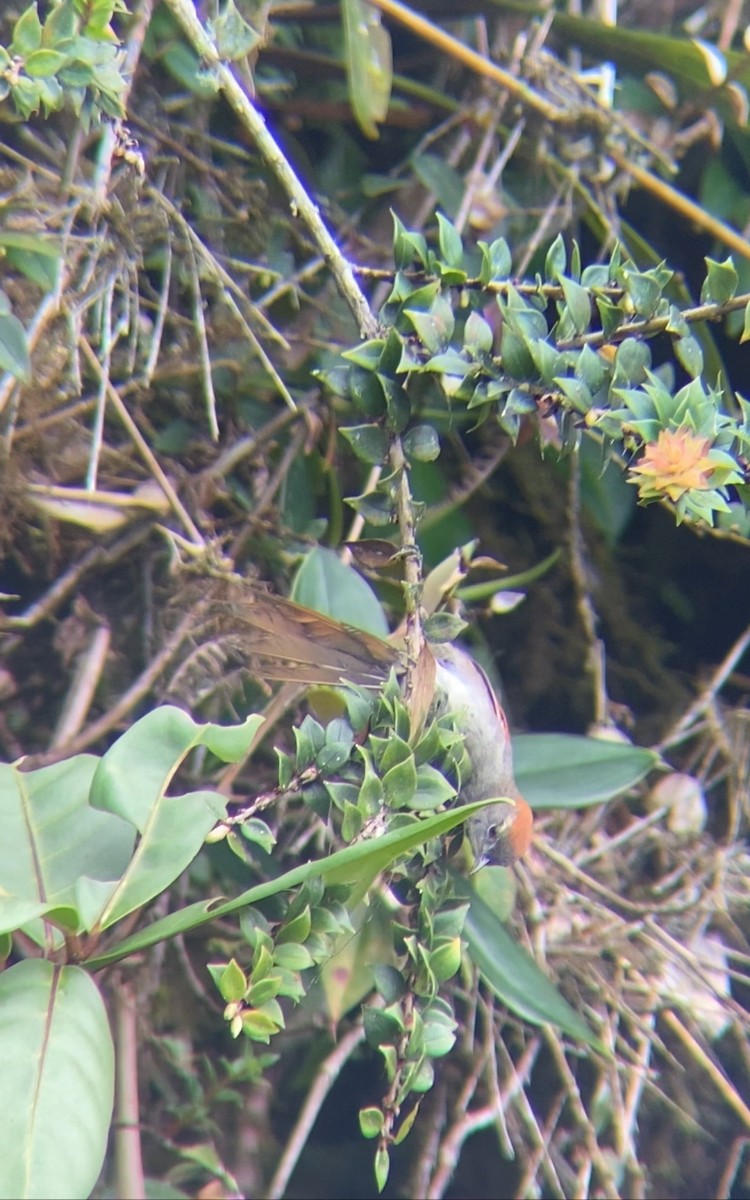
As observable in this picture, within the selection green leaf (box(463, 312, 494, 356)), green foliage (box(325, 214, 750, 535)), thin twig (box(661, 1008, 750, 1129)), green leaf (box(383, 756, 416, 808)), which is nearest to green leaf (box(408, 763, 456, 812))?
green leaf (box(383, 756, 416, 808))

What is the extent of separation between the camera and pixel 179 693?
1039mm

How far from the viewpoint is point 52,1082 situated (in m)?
0.60

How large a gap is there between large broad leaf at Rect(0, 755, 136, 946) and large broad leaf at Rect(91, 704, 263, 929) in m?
0.04

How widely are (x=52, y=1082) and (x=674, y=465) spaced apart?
0.58m

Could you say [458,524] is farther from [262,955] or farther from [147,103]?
[262,955]

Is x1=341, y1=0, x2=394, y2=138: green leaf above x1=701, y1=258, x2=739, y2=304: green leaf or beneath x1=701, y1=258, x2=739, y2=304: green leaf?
Answer: above

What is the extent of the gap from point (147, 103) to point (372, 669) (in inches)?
27.0

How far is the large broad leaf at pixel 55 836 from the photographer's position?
0.70 m

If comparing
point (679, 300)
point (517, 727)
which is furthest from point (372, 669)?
point (679, 300)

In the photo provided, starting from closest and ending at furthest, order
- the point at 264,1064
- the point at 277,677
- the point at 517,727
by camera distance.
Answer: the point at 277,677
the point at 264,1064
the point at 517,727

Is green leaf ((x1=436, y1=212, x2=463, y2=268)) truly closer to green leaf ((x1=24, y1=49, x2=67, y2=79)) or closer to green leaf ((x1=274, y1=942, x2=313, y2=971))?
green leaf ((x1=24, y1=49, x2=67, y2=79))

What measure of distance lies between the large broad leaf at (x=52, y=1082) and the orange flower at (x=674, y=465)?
53 cm

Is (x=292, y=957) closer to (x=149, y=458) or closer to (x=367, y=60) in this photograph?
(x=149, y=458)

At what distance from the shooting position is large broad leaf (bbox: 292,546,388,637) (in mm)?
963
